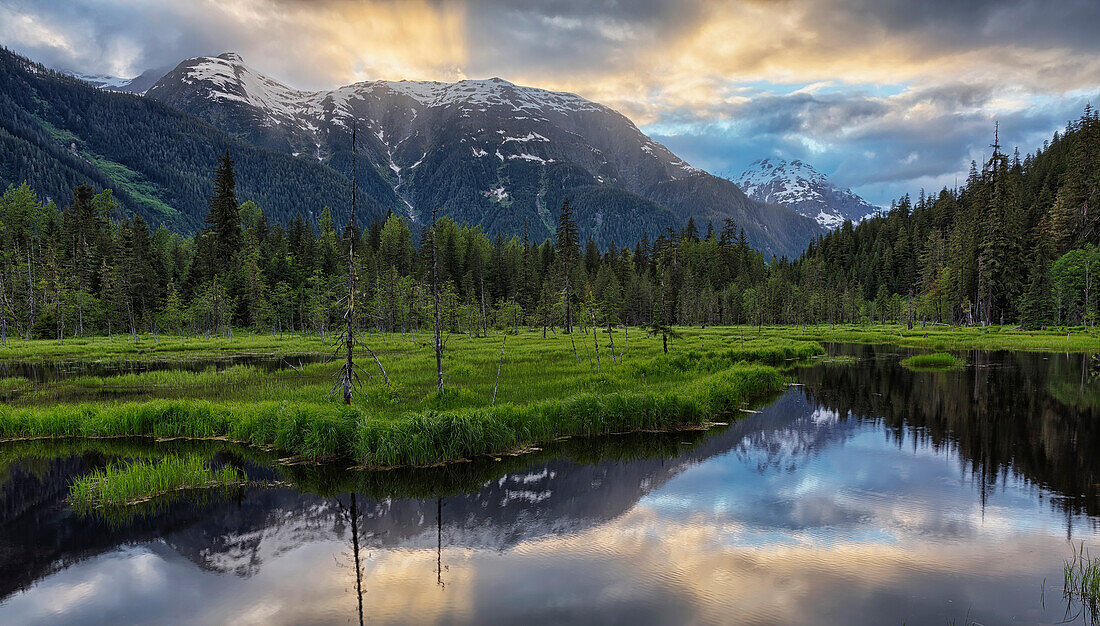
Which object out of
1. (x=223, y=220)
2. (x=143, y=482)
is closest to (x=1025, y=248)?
(x=143, y=482)

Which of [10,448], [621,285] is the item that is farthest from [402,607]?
[621,285]

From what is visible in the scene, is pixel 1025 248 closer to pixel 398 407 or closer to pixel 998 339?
pixel 998 339

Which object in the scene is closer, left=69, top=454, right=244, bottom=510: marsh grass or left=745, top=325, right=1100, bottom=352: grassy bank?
left=69, top=454, right=244, bottom=510: marsh grass

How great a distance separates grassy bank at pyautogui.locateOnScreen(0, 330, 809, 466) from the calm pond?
1.13 metres

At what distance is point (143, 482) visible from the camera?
16734 mm

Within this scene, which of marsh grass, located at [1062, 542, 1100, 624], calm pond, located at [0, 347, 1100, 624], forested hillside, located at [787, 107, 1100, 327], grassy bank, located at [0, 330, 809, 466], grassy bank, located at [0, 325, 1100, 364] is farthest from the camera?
forested hillside, located at [787, 107, 1100, 327]

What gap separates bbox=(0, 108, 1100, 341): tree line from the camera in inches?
3312

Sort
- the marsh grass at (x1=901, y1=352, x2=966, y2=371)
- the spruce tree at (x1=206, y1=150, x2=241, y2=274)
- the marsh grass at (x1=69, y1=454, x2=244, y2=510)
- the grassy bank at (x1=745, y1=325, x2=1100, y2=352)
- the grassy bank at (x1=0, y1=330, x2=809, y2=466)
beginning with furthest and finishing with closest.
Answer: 1. the spruce tree at (x1=206, y1=150, x2=241, y2=274)
2. the grassy bank at (x1=745, y1=325, x2=1100, y2=352)
3. the marsh grass at (x1=901, y1=352, x2=966, y2=371)
4. the grassy bank at (x1=0, y1=330, x2=809, y2=466)
5. the marsh grass at (x1=69, y1=454, x2=244, y2=510)

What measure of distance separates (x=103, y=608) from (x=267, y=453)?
9.67 metres

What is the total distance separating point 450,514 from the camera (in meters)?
16.3

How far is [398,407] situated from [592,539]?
12.1 metres

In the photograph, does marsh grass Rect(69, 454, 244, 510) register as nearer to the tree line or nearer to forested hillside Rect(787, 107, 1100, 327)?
the tree line

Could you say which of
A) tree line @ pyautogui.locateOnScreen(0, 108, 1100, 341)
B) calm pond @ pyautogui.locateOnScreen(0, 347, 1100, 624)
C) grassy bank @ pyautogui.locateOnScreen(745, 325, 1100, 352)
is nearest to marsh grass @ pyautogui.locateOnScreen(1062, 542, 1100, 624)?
calm pond @ pyautogui.locateOnScreen(0, 347, 1100, 624)

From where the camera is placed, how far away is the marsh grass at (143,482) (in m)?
16.3
